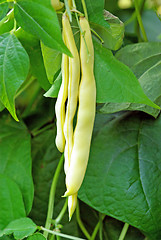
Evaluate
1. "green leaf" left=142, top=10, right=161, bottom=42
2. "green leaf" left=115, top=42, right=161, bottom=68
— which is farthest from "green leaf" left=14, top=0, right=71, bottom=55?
"green leaf" left=142, top=10, right=161, bottom=42

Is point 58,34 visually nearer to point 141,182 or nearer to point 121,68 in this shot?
point 121,68

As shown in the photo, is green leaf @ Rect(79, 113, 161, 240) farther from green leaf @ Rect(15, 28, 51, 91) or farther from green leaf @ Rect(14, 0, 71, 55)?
green leaf @ Rect(14, 0, 71, 55)

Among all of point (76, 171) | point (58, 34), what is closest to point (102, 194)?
point (76, 171)

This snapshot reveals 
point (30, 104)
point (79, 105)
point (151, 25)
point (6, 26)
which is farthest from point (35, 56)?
point (151, 25)

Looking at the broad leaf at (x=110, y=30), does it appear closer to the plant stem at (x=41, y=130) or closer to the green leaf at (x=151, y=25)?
the plant stem at (x=41, y=130)

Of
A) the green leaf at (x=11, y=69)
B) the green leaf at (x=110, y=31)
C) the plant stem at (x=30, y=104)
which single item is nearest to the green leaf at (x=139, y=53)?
the green leaf at (x=110, y=31)

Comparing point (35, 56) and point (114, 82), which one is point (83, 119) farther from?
point (35, 56)

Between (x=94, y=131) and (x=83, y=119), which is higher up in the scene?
(x=83, y=119)
